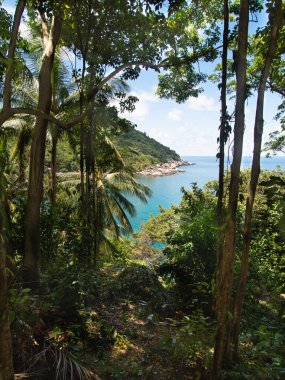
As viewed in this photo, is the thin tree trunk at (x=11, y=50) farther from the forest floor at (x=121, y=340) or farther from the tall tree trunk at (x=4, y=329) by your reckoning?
the tall tree trunk at (x=4, y=329)

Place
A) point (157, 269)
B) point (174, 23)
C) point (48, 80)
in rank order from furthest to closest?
point (157, 269) → point (174, 23) → point (48, 80)

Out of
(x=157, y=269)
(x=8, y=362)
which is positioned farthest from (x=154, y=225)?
(x=8, y=362)

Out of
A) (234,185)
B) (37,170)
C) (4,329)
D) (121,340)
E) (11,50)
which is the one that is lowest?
(121,340)

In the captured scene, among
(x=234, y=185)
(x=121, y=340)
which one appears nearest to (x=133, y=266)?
(x=121, y=340)

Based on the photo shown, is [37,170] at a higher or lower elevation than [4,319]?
higher

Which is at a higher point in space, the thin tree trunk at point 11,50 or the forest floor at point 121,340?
the thin tree trunk at point 11,50

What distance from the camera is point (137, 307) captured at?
6.34 m

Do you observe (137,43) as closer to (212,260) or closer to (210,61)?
(210,61)

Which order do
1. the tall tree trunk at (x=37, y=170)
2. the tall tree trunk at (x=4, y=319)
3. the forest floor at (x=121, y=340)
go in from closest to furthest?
the tall tree trunk at (x=4, y=319) → the forest floor at (x=121, y=340) → the tall tree trunk at (x=37, y=170)

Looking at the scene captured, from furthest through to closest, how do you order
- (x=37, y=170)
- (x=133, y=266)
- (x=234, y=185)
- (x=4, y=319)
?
(x=133, y=266) < (x=37, y=170) < (x=234, y=185) < (x=4, y=319)

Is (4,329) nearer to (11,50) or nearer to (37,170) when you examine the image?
(11,50)

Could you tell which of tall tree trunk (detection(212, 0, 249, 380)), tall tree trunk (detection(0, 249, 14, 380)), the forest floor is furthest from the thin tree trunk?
tall tree trunk (detection(0, 249, 14, 380))

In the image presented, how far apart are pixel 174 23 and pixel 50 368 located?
6623 mm

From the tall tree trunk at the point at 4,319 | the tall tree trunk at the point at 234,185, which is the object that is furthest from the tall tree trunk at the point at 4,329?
the tall tree trunk at the point at 234,185
